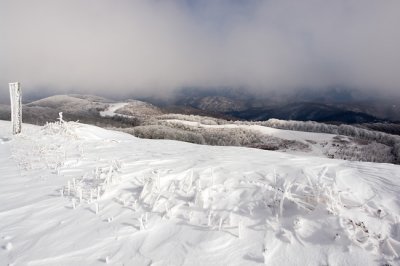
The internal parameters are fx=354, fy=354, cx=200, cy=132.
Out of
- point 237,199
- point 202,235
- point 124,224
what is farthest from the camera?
point 237,199

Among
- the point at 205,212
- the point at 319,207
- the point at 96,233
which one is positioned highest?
the point at 319,207

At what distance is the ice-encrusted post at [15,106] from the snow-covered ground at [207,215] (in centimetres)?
997

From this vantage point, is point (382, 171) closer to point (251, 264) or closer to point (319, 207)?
point (319, 207)

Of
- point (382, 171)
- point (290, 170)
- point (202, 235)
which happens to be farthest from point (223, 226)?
point (382, 171)

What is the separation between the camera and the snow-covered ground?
16.5ft

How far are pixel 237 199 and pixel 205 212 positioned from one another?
2.40ft

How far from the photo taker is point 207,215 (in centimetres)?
617

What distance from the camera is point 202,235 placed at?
558 cm

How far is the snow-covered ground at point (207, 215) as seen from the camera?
5039 mm

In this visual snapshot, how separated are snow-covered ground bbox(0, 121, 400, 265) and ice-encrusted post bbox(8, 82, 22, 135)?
9.97 metres

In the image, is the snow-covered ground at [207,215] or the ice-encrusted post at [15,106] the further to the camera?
the ice-encrusted post at [15,106]

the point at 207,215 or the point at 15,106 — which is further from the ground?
the point at 207,215

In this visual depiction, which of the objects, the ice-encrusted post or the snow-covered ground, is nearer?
the snow-covered ground

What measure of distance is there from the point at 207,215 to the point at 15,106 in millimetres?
15770
